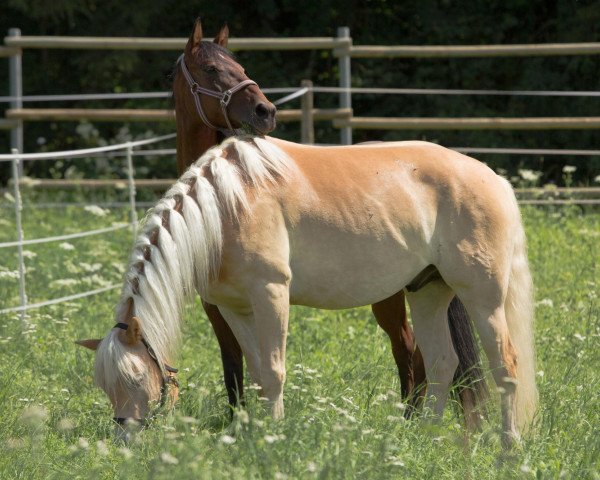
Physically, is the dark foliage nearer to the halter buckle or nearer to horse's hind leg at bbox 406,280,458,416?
horse's hind leg at bbox 406,280,458,416

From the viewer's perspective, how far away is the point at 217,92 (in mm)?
4625

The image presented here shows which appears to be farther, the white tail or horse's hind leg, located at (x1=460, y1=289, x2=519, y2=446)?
the white tail

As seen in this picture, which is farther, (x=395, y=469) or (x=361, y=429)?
(x=361, y=429)

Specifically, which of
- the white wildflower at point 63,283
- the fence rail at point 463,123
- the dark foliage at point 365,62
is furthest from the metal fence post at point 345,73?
the white wildflower at point 63,283

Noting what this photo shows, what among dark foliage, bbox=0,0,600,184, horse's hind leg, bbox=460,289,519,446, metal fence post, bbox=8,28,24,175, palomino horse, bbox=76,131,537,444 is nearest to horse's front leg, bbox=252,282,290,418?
palomino horse, bbox=76,131,537,444

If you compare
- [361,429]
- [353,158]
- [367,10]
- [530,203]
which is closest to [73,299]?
[353,158]

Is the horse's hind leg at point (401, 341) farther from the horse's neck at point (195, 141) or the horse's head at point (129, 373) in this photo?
the horse's head at point (129, 373)

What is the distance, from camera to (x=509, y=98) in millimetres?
13844

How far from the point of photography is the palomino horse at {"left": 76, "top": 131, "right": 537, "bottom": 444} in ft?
12.7

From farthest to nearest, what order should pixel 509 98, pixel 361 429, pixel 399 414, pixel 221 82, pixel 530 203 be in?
pixel 509 98 → pixel 530 203 → pixel 221 82 → pixel 399 414 → pixel 361 429

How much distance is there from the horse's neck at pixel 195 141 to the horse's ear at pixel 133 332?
113 cm

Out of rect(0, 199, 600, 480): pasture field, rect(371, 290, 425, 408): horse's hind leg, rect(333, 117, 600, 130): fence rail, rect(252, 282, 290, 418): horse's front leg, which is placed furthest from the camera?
rect(333, 117, 600, 130): fence rail

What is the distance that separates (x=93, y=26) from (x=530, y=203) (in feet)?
21.6

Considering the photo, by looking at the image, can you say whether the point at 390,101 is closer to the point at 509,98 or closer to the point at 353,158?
the point at 509,98
